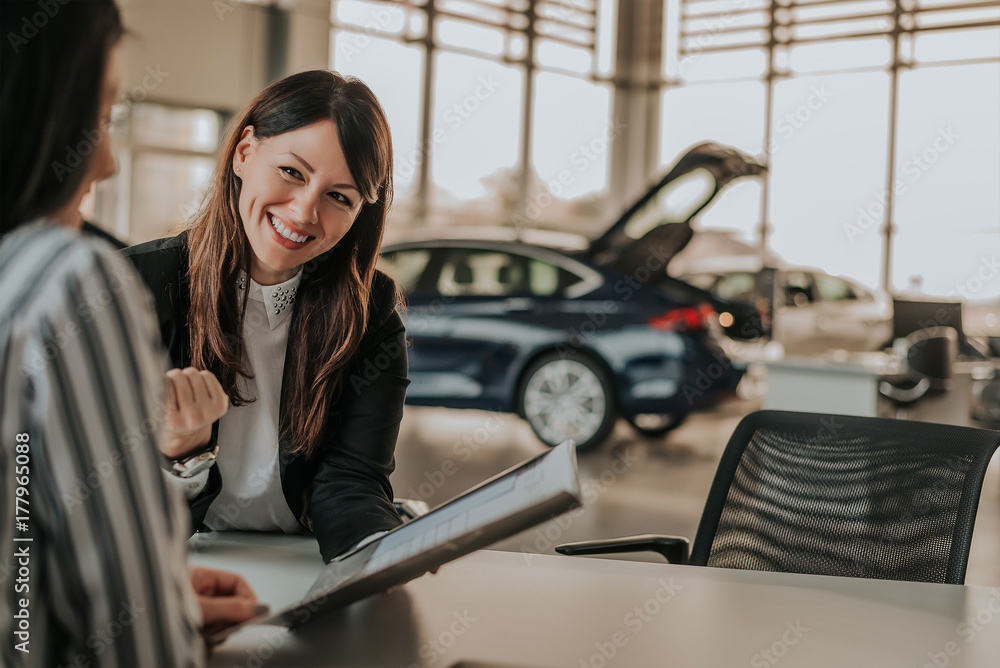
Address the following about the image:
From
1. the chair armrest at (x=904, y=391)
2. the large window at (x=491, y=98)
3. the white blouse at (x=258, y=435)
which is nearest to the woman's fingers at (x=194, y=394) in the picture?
the white blouse at (x=258, y=435)

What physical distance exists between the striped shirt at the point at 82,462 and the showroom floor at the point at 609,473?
93.3 inches

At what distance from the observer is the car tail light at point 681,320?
4.64m

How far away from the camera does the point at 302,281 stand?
1.21m

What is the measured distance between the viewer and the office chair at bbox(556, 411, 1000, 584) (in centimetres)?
130

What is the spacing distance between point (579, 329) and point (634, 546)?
3436 millimetres

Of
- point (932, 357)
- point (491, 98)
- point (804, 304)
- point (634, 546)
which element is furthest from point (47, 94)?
point (491, 98)

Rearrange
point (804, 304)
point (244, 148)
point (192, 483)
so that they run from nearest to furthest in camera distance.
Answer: point (192, 483)
point (244, 148)
point (804, 304)

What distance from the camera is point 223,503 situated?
115cm

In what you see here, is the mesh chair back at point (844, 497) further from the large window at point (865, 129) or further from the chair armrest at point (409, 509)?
the large window at point (865, 129)

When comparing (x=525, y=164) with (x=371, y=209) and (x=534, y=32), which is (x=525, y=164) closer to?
(x=534, y=32)

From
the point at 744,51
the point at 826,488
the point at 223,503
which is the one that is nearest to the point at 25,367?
the point at 223,503

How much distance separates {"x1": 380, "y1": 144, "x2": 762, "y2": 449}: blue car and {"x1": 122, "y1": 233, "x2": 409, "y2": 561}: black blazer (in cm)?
360

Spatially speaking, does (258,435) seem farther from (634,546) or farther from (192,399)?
(634,546)

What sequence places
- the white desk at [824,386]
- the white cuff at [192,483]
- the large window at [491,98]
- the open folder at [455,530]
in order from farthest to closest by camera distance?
1. the large window at [491,98]
2. the white desk at [824,386]
3. the white cuff at [192,483]
4. the open folder at [455,530]
